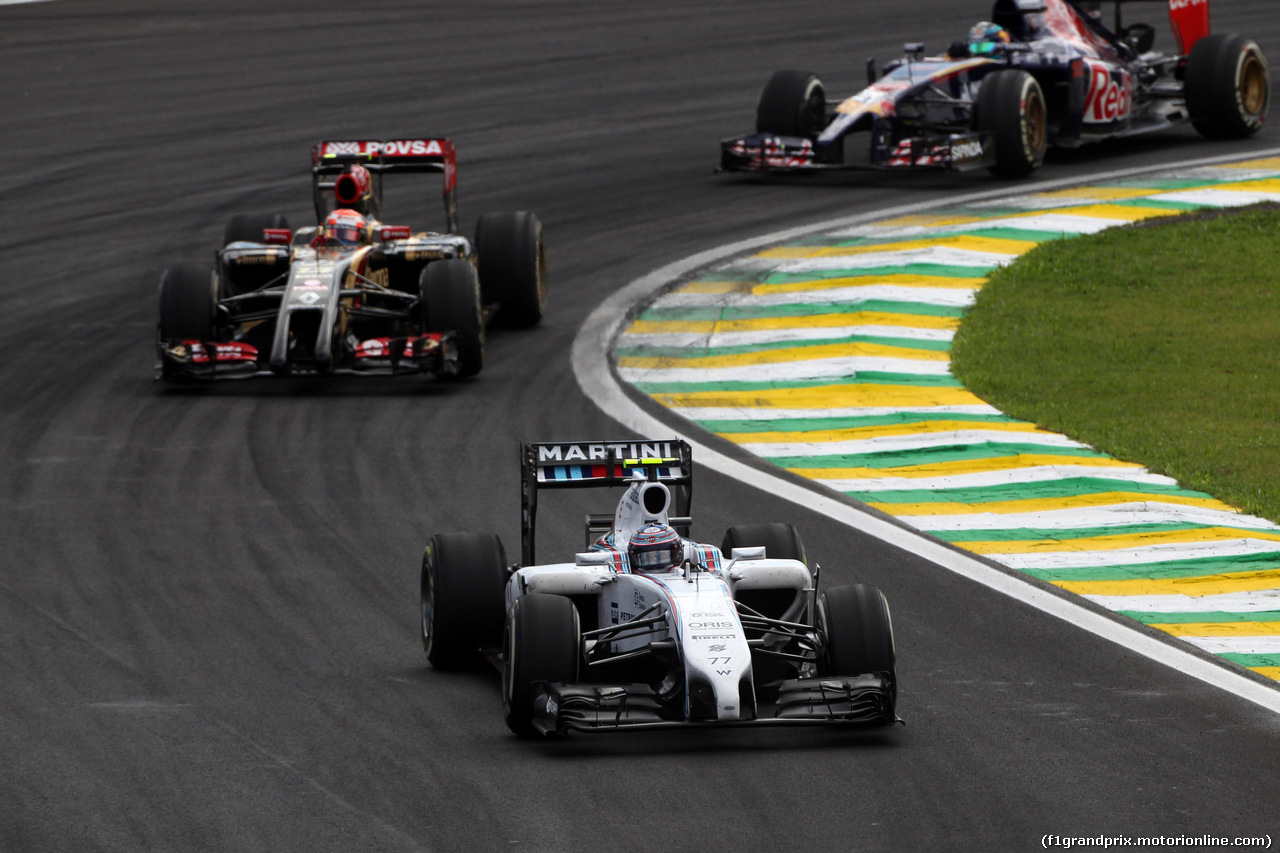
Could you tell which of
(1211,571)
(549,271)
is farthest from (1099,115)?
(1211,571)

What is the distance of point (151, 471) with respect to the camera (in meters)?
15.2

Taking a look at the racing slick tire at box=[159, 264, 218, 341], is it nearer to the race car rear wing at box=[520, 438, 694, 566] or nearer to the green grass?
the green grass

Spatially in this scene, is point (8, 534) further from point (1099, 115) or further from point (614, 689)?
point (1099, 115)

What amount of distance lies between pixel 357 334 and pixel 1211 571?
28.7 ft

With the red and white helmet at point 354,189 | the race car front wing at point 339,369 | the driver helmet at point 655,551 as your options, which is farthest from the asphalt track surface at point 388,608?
the red and white helmet at point 354,189

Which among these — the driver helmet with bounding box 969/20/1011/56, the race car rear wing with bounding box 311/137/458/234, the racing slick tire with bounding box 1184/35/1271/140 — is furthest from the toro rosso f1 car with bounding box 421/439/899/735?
the racing slick tire with bounding box 1184/35/1271/140

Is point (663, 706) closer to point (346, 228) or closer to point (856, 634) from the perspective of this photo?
point (856, 634)

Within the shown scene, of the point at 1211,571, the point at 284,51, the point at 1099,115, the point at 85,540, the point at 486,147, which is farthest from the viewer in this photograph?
the point at 284,51

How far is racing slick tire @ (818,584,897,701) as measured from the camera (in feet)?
31.6

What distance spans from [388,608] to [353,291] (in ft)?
21.4

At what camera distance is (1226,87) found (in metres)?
26.6

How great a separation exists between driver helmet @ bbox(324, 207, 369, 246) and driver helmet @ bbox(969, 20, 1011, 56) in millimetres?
9856

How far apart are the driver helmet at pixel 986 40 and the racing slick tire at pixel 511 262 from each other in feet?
25.9

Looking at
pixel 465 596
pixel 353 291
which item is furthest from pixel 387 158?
pixel 465 596
